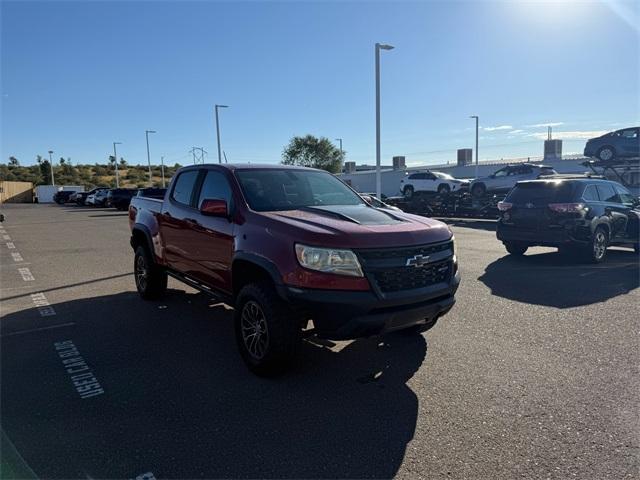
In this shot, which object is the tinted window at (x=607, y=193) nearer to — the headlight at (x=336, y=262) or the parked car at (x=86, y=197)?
the headlight at (x=336, y=262)

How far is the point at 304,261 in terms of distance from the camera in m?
3.59

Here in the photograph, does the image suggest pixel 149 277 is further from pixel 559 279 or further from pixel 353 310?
pixel 559 279

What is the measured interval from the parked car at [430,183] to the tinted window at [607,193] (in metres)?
14.8

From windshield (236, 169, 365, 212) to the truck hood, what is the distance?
10.2 inches

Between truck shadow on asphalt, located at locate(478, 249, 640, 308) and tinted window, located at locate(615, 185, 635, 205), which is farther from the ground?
tinted window, located at locate(615, 185, 635, 205)

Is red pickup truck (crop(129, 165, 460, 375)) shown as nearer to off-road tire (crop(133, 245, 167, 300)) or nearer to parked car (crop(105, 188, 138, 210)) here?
off-road tire (crop(133, 245, 167, 300))

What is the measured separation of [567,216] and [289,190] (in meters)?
6.53

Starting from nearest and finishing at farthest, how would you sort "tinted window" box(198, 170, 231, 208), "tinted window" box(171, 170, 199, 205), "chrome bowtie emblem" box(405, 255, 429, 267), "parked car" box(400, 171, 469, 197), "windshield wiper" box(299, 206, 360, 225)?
1. "chrome bowtie emblem" box(405, 255, 429, 267)
2. "windshield wiper" box(299, 206, 360, 225)
3. "tinted window" box(198, 170, 231, 208)
4. "tinted window" box(171, 170, 199, 205)
5. "parked car" box(400, 171, 469, 197)

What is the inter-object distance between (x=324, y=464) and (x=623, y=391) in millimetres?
2589

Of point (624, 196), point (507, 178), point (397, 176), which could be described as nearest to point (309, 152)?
point (397, 176)

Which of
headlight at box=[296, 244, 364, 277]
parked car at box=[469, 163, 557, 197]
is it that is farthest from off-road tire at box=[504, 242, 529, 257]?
parked car at box=[469, 163, 557, 197]

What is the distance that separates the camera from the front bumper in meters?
3.47

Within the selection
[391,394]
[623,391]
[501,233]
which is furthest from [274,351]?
[501,233]

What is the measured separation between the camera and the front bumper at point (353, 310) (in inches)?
137
